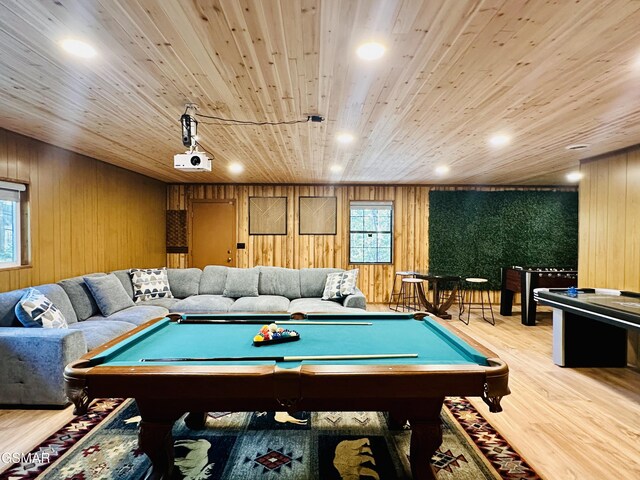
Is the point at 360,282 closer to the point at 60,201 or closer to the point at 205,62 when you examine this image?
the point at 60,201

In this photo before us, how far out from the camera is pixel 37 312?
10.5 feet

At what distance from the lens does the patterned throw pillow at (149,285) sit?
511 cm

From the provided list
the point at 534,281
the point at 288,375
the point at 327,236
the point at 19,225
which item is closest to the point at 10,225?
the point at 19,225

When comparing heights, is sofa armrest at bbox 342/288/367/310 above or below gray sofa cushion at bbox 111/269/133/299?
below

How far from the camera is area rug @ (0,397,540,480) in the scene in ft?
7.07

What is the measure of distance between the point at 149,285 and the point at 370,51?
15.0ft

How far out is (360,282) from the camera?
7.56m

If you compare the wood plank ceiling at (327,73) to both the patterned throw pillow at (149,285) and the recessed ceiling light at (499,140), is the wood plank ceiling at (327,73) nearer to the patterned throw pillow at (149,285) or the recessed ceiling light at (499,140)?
the recessed ceiling light at (499,140)

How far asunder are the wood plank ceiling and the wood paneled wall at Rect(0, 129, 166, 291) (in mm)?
306

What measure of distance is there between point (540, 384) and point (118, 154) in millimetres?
5537

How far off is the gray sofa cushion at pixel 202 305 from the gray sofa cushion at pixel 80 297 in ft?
2.95

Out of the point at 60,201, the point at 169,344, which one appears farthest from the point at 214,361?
the point at 60,201

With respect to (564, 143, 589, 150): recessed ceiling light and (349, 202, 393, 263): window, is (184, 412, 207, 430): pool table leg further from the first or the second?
(349, 202, 393, 263): window

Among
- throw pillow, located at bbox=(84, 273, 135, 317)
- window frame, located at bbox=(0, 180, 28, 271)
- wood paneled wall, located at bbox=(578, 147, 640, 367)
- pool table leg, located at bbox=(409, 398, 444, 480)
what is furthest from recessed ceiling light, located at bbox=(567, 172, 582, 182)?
window frame, located at bbox=(0, 180, 28, 271)
